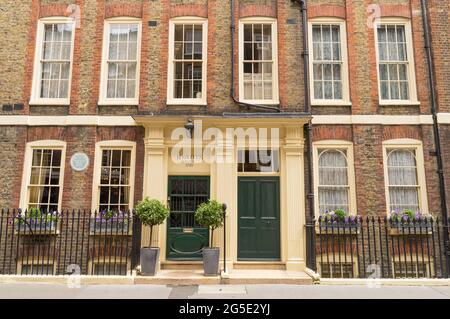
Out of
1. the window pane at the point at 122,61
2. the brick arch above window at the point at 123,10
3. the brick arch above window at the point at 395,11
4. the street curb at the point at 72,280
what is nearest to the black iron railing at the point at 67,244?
the street curb at the point at 72,280

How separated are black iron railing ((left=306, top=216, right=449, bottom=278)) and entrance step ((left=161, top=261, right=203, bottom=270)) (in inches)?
120

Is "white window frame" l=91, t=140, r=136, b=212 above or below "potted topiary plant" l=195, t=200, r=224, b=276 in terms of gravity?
above

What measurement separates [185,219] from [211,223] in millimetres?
1516

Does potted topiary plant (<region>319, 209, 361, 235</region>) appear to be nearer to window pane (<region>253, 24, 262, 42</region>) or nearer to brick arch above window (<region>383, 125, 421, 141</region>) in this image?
brick arch above window (<region>383, 125, 421, 141</region>)

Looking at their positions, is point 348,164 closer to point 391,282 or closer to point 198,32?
point 391,282

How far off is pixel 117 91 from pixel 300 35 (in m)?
5.56

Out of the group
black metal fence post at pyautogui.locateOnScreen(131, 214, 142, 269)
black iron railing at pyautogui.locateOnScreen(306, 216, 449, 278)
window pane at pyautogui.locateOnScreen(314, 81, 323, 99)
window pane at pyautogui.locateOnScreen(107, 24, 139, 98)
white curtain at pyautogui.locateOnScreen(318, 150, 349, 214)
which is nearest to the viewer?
black metal fence post at pyautogui.locateOnScreen(131, 214, 142, 269)

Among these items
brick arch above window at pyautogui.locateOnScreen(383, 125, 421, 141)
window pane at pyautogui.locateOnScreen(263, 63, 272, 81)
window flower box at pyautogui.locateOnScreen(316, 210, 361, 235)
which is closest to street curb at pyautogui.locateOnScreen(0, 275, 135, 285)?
window flower box at pyautogui.locateOnScreen(316, 210, 361, 235)

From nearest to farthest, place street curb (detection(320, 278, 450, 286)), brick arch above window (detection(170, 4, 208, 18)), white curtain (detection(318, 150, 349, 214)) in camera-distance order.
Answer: street curb (detection(320, 278, 450, 286)), white curtain (detection(318, 150, 349, 214)), brick arch above window (detection(170, 4, 208, 18))

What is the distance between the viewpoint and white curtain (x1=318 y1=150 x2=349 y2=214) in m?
10.3

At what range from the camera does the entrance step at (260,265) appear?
9.87m

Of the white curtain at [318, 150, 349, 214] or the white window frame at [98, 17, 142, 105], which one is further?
the white window frame at [98, 17, 142, 105]

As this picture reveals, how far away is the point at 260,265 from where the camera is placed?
9906 mm

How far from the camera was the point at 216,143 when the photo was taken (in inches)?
407
